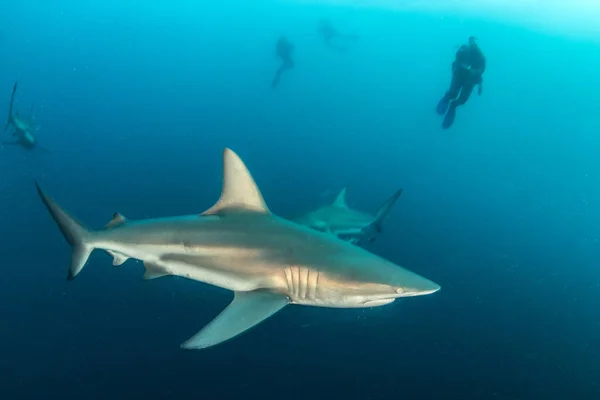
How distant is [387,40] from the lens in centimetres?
17612

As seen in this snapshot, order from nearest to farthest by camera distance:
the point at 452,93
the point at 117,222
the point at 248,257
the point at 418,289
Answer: the point at 418,289 < the point at 248,257 < the point at 117,222 < the point at 452,93

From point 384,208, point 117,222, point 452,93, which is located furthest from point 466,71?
point 117,222

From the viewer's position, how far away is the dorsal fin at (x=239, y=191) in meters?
4.18

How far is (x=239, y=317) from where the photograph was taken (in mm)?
3443

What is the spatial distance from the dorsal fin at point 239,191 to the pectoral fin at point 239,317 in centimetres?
83

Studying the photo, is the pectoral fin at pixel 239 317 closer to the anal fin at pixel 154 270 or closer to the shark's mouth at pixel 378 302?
the shark's mouth at pixel 378 302

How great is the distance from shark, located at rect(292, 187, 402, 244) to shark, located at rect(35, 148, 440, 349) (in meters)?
4.52

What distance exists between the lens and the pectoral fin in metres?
3.23

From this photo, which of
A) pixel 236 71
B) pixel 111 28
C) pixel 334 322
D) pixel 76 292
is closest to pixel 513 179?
pixel 334 322

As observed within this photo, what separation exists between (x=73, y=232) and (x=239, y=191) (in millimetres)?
1800

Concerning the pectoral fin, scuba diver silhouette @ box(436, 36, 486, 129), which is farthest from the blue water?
scuba diver silhouette @ box(436, 36, 486, 129)

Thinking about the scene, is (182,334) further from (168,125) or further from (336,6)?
(336,6)

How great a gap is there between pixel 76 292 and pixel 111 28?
181337mm

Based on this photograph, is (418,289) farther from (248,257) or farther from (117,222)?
(117,222)
